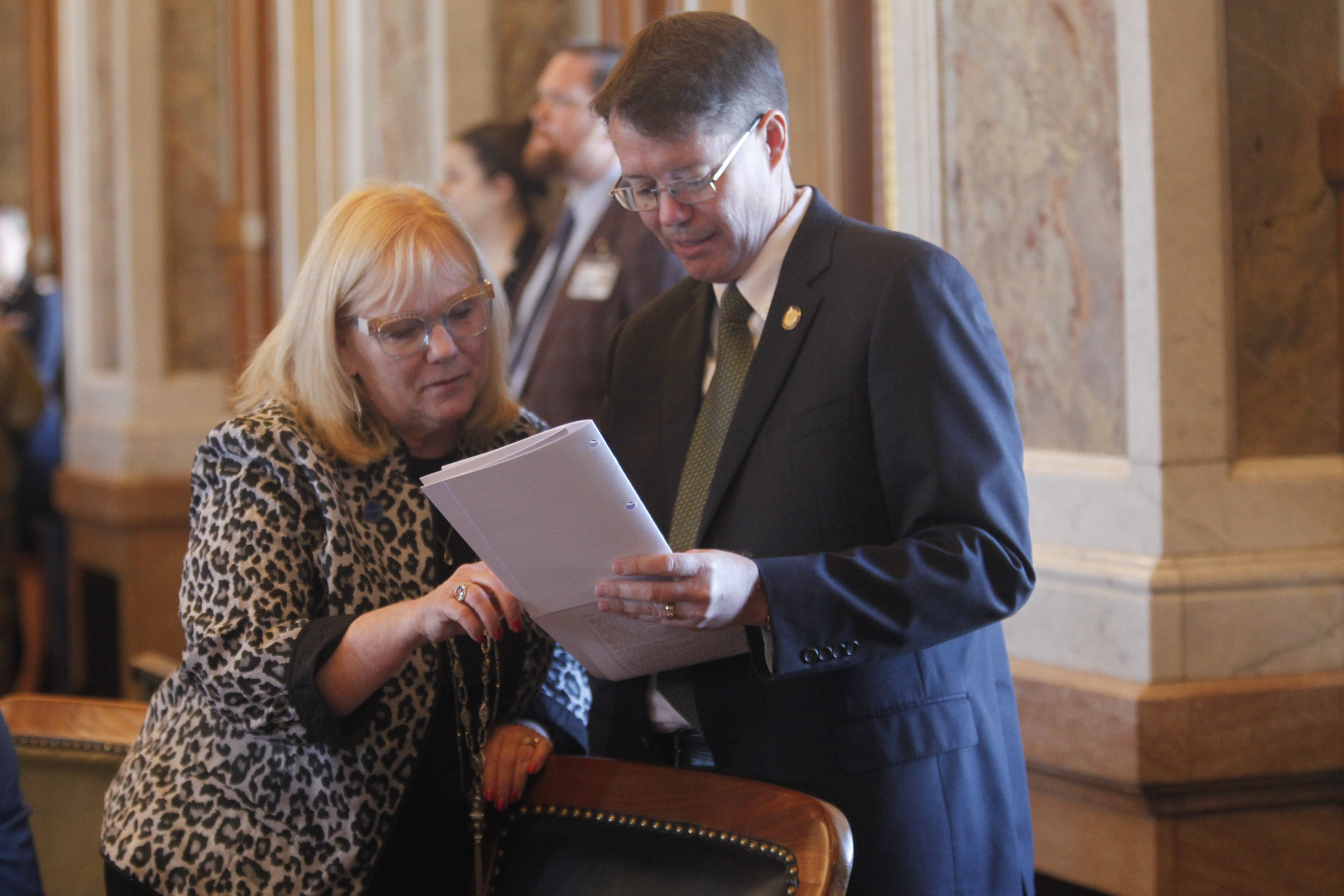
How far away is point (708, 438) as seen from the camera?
181 centimetres

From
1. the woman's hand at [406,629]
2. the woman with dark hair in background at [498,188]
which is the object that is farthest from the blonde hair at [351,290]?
the woman with dark hair in background at [498,188]

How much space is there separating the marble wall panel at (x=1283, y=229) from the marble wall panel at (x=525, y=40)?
8.78ft

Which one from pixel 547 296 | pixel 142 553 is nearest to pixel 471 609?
pixel 547 296

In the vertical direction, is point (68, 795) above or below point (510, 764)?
below

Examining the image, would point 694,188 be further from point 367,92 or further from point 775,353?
point 367,92

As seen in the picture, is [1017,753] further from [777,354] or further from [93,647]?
[93,647]

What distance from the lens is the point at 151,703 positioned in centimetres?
195

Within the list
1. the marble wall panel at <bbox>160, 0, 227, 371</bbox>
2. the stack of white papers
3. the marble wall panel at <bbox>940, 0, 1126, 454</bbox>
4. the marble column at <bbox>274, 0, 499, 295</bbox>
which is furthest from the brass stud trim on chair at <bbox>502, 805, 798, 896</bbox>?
the marble wall panel at <bbox>160, 0, 227, 371</bbox>

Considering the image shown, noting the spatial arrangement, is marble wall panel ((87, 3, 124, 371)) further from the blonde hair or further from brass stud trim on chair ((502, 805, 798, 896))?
→ brass stud trim on chair ((502, 805, 798, 896))

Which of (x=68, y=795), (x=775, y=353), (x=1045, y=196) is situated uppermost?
(x=1045, y=196)

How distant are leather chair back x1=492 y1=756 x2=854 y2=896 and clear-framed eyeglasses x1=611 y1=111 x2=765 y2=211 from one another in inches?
28.0

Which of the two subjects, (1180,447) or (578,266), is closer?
(1180,447)

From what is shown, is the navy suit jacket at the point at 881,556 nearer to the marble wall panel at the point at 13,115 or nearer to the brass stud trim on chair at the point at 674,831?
the brass stud trim on chair at the point at 674,831

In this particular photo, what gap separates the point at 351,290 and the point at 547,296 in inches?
60.6
